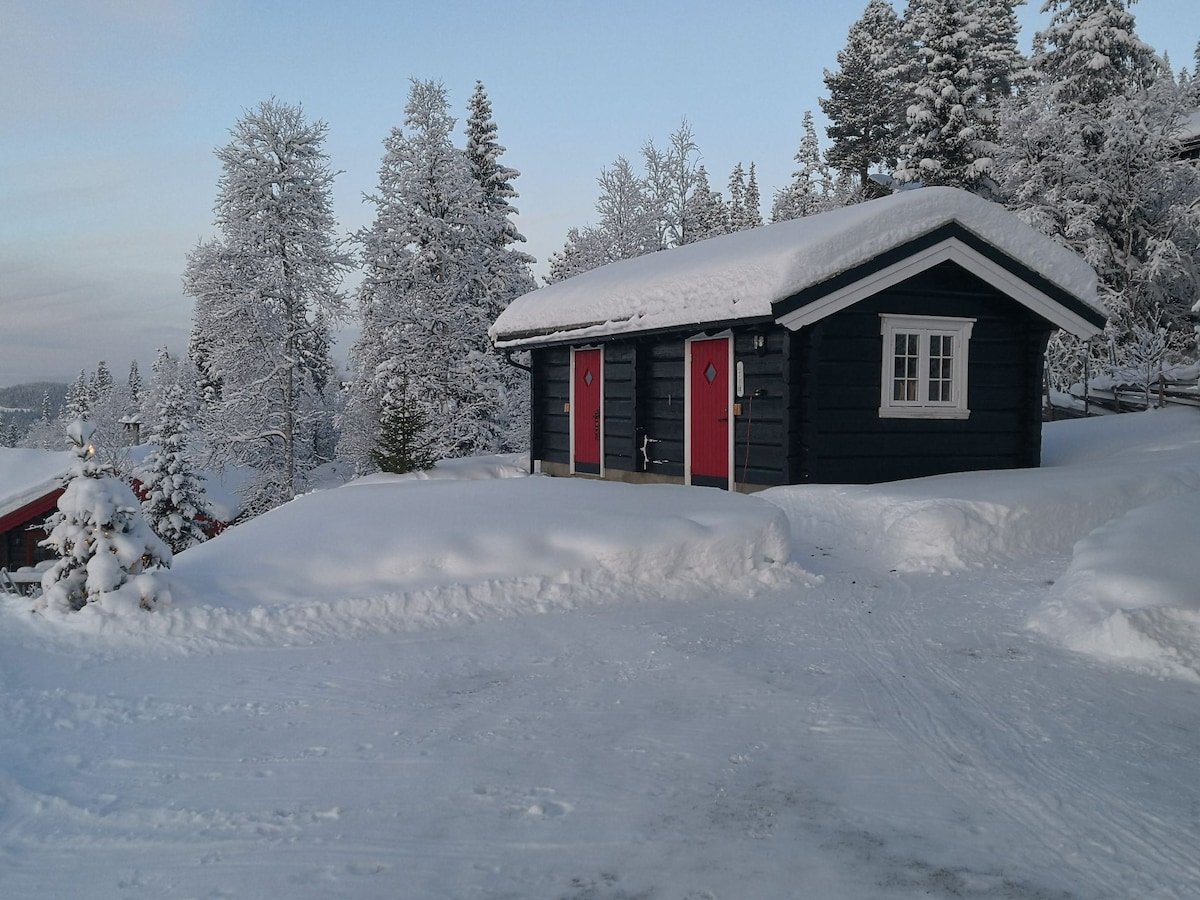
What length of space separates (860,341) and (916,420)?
150 centimetres

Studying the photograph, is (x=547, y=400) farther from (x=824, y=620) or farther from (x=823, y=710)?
(x=823, y=710)

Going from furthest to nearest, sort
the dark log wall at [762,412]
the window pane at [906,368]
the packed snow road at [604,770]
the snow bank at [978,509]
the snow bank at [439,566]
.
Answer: the window pane at [906,368]
the dark log wall at [762,412]
the snow bank at [978,509]
the snow bank at [439,566]
the packed snow road at [604,770]

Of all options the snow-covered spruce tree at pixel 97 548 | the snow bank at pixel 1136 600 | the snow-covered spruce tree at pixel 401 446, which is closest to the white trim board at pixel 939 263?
the snow bank at pixel 1136 600

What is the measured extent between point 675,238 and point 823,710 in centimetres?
3371

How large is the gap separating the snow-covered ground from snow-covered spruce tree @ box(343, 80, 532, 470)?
17794 millimetres

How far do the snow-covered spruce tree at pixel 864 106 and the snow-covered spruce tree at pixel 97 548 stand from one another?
46.3 meters

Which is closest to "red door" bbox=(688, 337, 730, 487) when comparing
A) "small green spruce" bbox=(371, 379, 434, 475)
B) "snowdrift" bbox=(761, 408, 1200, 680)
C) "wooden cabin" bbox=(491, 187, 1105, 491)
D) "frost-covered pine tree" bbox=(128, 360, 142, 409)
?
"wooden cabin" bbox=(491, 187, 1105, 491)

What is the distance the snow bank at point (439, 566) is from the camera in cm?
697

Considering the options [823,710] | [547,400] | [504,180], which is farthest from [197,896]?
[504,180]

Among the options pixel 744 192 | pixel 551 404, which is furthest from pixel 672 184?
pixel 744 192

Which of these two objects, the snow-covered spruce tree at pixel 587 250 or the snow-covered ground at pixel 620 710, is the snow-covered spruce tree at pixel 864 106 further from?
the snow-covered ground at pixel 620 710

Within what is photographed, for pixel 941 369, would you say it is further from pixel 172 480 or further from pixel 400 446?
pixel 172 480

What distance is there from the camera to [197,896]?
316 centimetres

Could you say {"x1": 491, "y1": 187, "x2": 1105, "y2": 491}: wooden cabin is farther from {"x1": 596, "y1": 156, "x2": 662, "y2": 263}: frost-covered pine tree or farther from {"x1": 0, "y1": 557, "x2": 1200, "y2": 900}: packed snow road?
{"x1": 596, "y1": 156, "x2": 662, "y2": 263}: frost-covered pine tree
